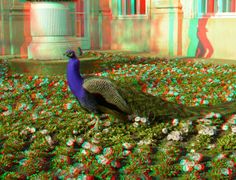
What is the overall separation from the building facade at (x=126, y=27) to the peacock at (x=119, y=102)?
3.97 meters

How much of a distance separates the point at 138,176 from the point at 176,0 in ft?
30.5

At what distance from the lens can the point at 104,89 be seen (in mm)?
3646

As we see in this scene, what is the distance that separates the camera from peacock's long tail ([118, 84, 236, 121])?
3854 millimetres

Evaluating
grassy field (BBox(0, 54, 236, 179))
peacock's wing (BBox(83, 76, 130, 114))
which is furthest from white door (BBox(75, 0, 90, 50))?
peacock's wing (BBox(83, 76, 130, 114))

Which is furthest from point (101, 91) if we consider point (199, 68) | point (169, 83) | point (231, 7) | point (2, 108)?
point (231, 7)

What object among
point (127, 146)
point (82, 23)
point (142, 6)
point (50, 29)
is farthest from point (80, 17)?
point (127, 146)

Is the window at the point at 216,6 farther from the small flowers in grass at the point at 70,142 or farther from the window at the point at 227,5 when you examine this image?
the small flowers in grass at the point at 70,142

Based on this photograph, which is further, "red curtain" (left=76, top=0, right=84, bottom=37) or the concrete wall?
"red curtain" (left=76, top=0, right=84, bottom=37)

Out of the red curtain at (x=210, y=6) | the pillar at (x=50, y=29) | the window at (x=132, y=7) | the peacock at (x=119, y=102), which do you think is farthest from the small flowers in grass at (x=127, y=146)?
the window at (x=132, y=7)

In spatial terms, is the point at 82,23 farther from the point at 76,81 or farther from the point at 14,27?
the point at 76,81

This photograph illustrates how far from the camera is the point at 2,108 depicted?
198 inches

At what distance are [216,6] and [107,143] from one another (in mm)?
8366

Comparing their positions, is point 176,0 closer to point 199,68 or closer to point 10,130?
point 199,68

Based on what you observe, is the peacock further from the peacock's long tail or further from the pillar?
the pillar
